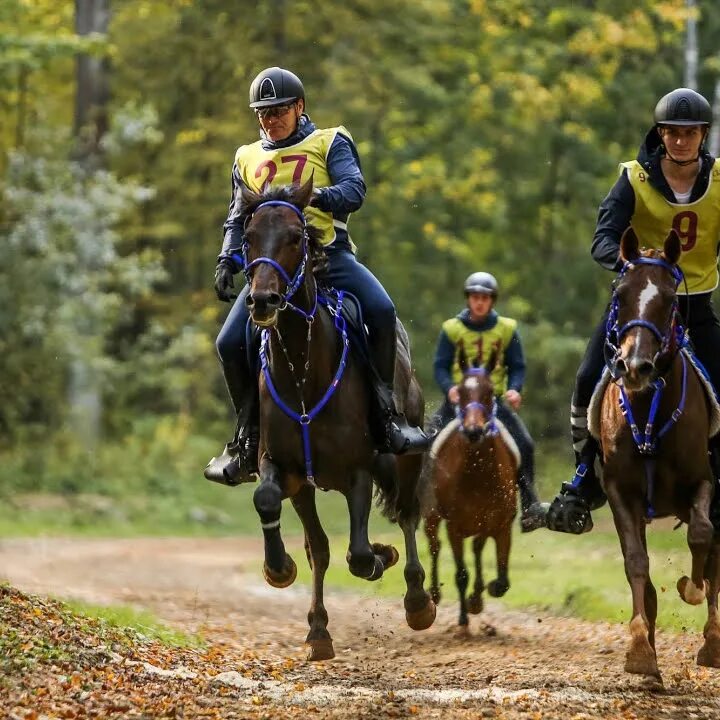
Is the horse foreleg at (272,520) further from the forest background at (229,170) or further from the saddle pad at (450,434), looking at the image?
the forest background at (229,170)

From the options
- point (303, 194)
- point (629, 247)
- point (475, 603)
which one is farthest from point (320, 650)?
point (629, 247)

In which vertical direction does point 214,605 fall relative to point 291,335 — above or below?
below

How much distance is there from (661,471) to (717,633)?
1253 mm

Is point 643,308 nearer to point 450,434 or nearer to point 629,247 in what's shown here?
point 629,247

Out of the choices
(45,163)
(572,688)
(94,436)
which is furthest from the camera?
(94,436)

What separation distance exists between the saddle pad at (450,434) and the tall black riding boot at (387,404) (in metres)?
3.96

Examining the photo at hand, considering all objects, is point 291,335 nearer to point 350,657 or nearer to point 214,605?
point 350,657

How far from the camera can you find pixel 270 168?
1059cm

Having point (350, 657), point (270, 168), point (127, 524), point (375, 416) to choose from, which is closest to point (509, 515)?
point (350, 657)

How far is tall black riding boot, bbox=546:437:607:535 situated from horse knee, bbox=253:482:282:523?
214 centimetres

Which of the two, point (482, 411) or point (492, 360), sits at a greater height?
point (492, 360)

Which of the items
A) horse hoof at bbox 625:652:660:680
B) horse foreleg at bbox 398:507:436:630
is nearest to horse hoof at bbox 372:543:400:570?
horse foreleg at bbox 398:507:436:630

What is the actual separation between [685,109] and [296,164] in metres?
2.63

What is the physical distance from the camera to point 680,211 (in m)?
10.2
